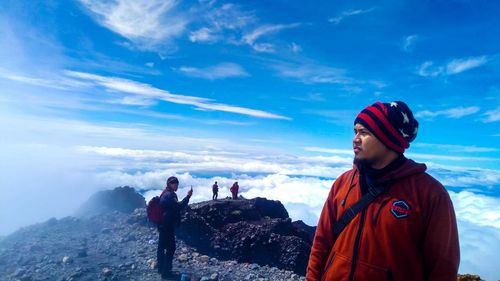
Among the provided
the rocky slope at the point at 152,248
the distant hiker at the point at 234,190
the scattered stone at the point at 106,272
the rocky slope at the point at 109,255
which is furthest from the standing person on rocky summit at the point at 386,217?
the distant hiker at the point at 234,190

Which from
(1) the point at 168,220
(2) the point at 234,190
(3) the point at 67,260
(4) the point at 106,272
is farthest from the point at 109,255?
(2) the point at 234,190

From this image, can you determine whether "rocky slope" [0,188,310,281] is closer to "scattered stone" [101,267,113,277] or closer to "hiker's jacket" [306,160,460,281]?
"scattered stone" [101,267,113,277]

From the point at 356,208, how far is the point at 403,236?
52cm

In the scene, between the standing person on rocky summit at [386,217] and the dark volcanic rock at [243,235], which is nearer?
the standing person on rocky summit at [386,217]

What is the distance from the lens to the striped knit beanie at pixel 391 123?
11.0 ft

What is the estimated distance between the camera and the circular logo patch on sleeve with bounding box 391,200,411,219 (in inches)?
120

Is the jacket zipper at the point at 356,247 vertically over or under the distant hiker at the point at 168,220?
over

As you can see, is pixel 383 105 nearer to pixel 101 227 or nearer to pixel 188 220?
pixel 188 220

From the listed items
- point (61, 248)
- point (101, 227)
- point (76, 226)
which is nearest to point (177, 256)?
point (61, 248)

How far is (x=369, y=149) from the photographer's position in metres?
3.44

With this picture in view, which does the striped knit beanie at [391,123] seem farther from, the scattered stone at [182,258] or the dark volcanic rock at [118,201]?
the dark volcanic rock at [118,201]

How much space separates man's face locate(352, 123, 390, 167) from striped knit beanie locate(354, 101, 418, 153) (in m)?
0.06

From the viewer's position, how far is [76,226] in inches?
768

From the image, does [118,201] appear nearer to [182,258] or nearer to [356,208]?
[182,258]
